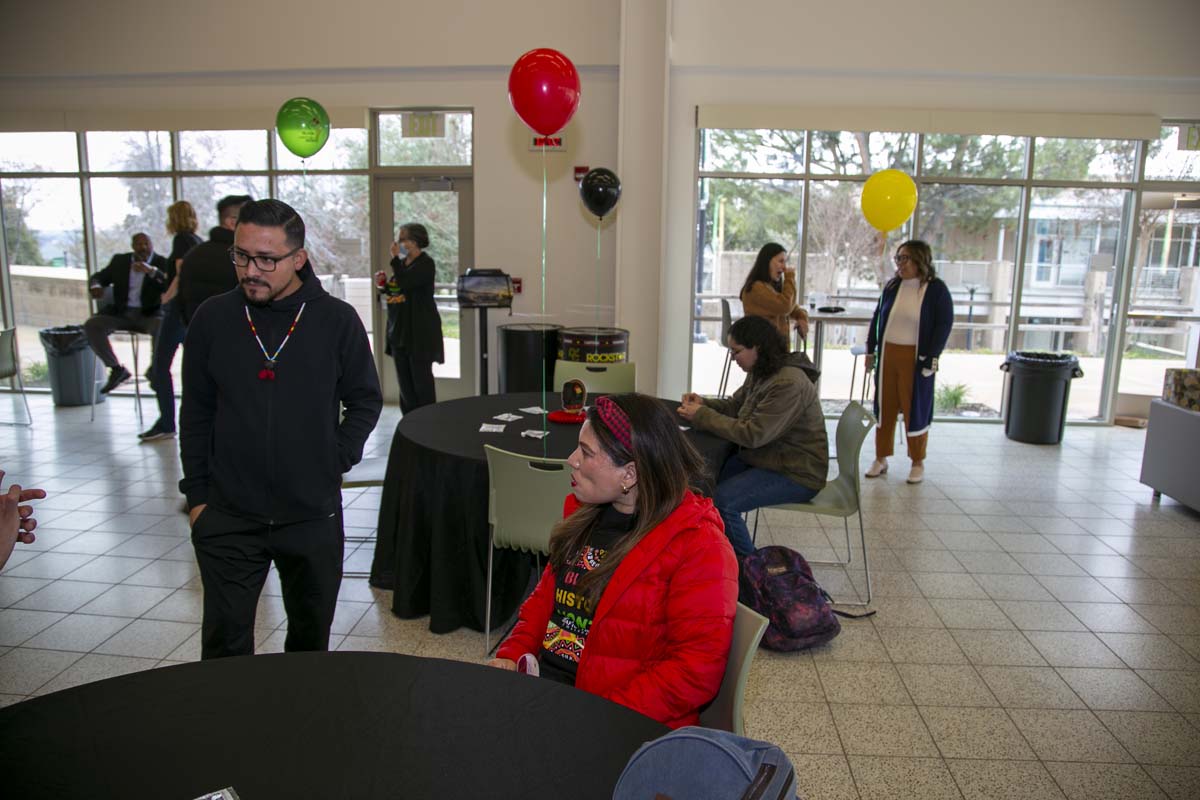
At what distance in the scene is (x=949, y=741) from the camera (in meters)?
2.78

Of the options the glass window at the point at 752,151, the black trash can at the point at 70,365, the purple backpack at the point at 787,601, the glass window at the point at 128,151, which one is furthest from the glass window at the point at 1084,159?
the black trash can at the point at 70,365

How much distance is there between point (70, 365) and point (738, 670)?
25.8 feet

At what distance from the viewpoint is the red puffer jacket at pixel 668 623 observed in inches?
67.9

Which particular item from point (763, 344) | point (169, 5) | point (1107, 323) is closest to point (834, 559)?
point (763, 344)

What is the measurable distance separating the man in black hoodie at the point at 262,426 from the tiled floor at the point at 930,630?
114 cm

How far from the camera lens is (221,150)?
775cm

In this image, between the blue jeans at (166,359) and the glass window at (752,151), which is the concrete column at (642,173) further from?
the blue jeans at (166,359)

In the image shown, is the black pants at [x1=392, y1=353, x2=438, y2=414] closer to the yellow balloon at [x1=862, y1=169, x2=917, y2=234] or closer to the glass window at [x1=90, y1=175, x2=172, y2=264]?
the glass window at [x1=90, y1=175, x2=172, y2=264]

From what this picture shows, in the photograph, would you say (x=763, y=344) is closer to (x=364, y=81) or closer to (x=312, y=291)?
(x=312, y=291)

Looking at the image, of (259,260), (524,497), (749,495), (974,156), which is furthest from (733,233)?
(259,260)

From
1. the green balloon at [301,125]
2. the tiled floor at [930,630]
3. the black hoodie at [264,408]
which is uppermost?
the green balloon at [301,125]

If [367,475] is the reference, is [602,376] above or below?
above

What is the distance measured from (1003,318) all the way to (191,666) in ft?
25.2

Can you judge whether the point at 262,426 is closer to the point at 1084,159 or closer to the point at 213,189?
the point at 213,189
